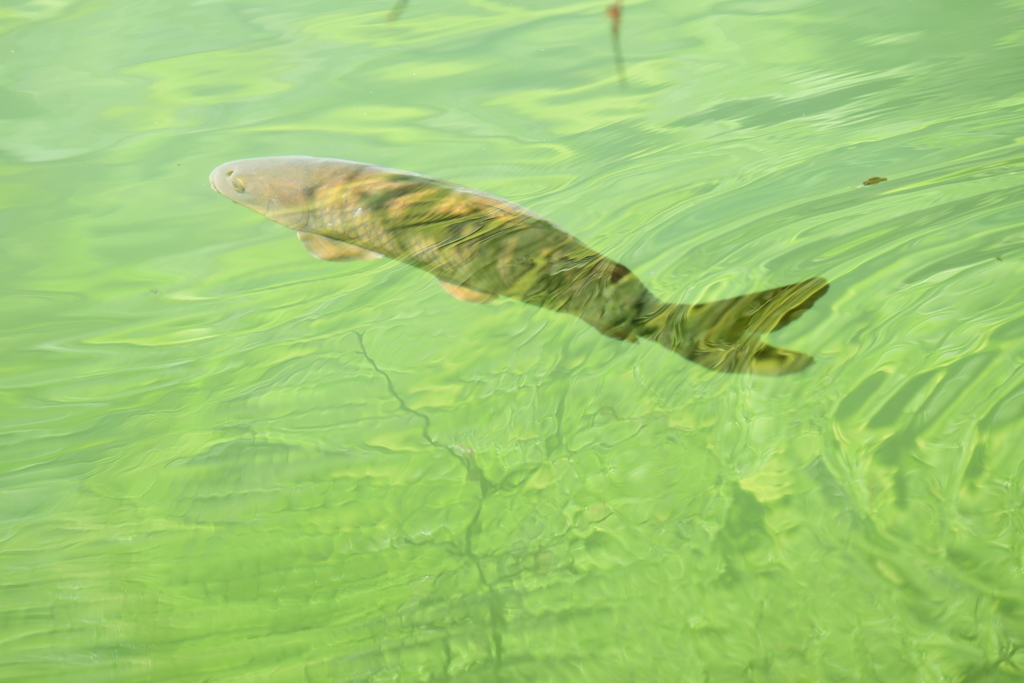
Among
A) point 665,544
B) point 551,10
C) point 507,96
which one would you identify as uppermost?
point 551,10

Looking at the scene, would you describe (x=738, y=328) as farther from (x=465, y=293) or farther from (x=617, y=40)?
(x=617, y=40)

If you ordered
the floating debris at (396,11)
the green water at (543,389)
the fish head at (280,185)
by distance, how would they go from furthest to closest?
1. the floating debris at (396,11)
2. the fish head at (280,185)
3. the green water at (543,389)

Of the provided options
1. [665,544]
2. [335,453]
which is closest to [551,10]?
[335,453]

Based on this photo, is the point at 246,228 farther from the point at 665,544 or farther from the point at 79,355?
the point at 665,544

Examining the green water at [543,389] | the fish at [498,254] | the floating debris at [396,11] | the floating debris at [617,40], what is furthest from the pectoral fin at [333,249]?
the floating debris at [396,11]

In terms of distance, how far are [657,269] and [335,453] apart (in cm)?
115

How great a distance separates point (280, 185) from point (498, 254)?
0.66 metres

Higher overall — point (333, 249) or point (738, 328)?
point (333, 249)

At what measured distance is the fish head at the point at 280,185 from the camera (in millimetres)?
1866

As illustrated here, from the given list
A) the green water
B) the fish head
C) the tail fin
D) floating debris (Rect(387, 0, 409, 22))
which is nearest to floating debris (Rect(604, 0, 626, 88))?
the green water

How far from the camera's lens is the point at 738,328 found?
1851 mm

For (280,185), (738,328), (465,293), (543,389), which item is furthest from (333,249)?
(738,328)

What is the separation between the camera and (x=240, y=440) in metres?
2.10

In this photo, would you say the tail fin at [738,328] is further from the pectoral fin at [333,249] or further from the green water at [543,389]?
the pectoral fin at [333,249]
